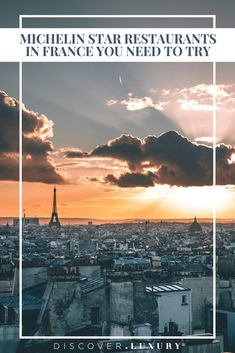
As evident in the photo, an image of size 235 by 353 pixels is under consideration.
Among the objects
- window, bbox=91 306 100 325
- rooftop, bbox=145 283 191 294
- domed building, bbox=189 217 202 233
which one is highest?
domed building, bbox=189 217 202 233

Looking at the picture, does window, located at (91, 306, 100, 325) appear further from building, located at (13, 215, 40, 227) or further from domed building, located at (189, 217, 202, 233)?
domed building, located at (189, 217, 202, 233)

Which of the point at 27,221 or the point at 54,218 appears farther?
the point at 54,218

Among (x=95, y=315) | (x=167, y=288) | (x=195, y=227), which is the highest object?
(x=195, y=227)

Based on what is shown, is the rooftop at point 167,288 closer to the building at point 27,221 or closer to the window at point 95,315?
the window at point 95,315

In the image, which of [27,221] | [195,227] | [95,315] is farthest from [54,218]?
[195,227]

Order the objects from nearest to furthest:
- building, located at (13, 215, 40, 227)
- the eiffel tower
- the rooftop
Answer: building, located at (13, 215, 40, 227) < the eiffel tower < the rooftop

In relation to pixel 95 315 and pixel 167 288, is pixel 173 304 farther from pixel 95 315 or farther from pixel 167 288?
pixel 95 315

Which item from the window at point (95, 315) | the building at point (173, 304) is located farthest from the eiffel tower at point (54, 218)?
A: the building at point (173, 304)

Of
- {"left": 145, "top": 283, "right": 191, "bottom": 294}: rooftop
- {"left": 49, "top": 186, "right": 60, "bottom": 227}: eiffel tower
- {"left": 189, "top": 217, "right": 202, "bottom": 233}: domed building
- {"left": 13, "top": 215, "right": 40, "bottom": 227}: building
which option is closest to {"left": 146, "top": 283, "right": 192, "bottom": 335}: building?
{"left": 145, "top": 283, "right": 191, "bottom": 294}: rooftop

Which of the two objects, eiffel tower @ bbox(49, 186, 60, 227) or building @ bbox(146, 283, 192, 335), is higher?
eiffel tower @ bbox(49, 186, 60, 227)

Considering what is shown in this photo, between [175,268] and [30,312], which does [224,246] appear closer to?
[175,268]
